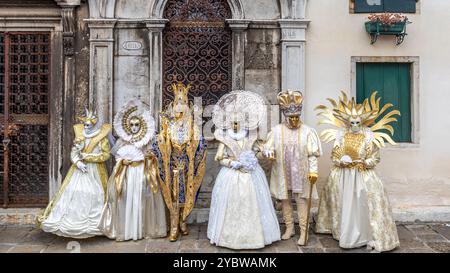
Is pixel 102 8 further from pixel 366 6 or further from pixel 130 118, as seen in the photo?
pixel 366 6

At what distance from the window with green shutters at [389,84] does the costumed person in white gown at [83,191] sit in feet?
13.6

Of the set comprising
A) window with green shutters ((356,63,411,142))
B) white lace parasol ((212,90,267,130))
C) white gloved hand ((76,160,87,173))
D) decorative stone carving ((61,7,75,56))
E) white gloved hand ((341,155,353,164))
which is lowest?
white gloved hand ((76,160,87,173))

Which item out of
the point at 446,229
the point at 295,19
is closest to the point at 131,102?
the point at 295,19

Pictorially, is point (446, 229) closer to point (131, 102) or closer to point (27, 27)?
point (131, 102)

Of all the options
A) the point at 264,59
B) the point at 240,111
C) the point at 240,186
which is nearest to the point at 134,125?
the point at 240,111

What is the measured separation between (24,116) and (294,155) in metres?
4.48

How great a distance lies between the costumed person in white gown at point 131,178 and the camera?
227 inches

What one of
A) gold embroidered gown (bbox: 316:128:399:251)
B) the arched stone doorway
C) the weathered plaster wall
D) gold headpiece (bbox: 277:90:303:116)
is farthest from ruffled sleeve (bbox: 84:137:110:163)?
gold embroidered gown (bbox: 316:128:399:251)

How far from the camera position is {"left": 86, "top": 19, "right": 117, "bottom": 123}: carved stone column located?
22.0 feet

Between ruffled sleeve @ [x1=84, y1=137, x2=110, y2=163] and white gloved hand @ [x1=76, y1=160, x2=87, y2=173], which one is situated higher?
ruffled sleeve @ [x1=84, y1=137, x2=110, y2=163]

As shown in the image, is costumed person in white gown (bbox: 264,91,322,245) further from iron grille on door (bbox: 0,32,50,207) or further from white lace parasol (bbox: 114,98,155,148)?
iron grille on door (bbox: 0,32,50,207)

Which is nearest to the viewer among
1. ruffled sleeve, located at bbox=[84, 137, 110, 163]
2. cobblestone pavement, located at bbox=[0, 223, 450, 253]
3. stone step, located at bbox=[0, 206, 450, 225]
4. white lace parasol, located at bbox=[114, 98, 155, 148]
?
cobblestone pavement, located at bbox=[0, 223, 450, 253]

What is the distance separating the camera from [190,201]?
588cm

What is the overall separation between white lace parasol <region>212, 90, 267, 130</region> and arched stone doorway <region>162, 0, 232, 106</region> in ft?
3.89
